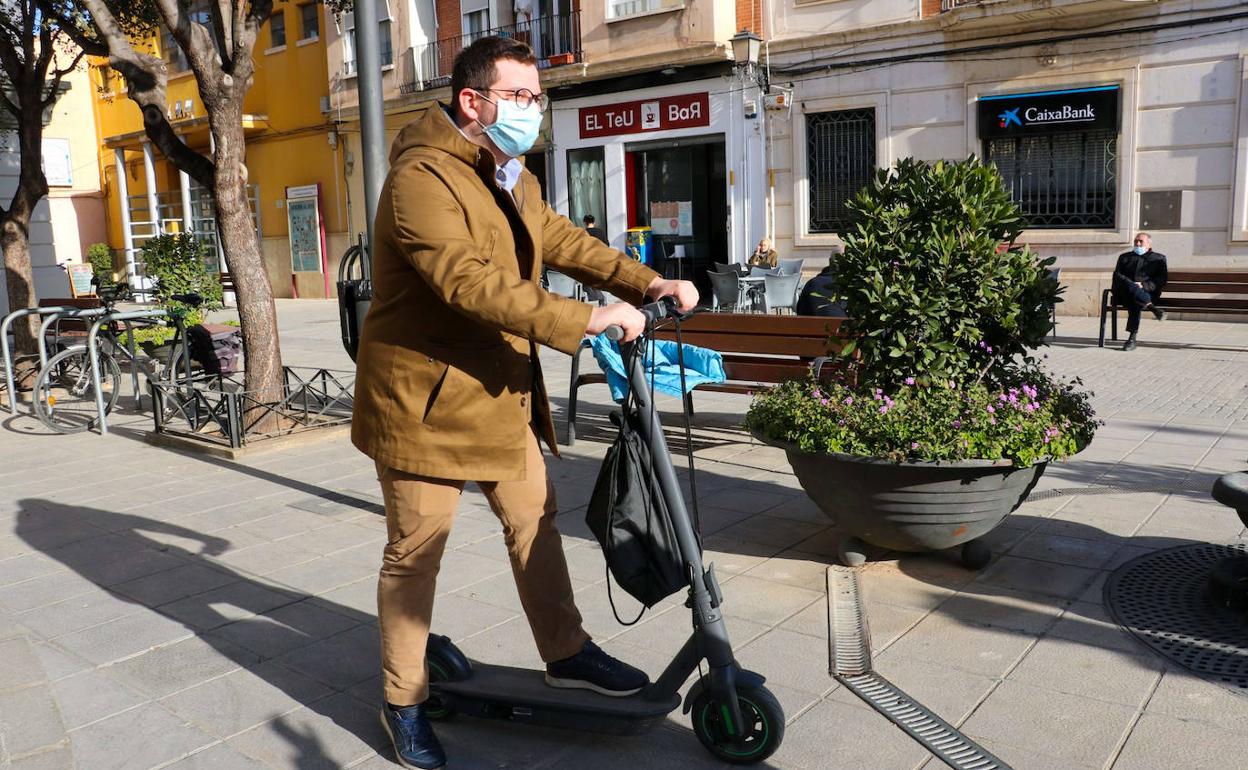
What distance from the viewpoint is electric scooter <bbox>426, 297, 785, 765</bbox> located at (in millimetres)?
2875

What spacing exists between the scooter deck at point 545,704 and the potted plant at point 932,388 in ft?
4.80

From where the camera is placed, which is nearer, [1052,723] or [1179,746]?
[1179,746]

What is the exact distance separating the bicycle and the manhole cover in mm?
6810

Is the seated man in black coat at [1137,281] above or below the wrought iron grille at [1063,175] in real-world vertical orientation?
below

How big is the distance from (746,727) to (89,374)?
8.21 meters

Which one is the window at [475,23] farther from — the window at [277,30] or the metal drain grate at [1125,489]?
the metal drain grate at [1125,489]

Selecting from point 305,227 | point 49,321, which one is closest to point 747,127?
point 49,321

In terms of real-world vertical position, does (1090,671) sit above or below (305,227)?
below

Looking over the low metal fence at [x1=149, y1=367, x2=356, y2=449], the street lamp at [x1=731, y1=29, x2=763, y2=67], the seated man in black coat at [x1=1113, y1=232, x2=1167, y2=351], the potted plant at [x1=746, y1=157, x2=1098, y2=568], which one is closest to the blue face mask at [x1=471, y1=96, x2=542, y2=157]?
the potted plant at [x1=746, y1=157, x2=1098, y2=568]

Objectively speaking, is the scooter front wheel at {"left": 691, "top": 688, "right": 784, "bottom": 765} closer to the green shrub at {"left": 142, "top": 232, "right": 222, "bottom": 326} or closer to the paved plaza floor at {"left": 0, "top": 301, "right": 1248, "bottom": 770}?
the paved plaza floor at {"left": 0, "top": 301, "right": 1248, "bottom": 770}

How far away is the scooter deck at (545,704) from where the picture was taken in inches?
120

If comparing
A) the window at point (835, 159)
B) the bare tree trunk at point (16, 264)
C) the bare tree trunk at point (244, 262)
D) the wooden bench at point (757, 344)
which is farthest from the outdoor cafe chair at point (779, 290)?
the bare tree trunk at point (16, 264)

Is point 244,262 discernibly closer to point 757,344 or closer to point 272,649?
point 757,344

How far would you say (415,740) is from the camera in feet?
9.86
